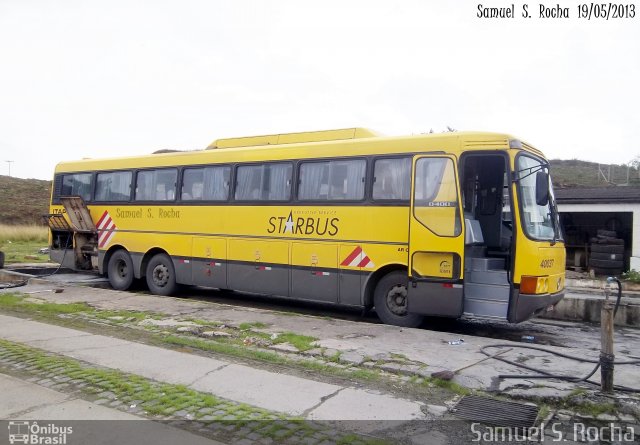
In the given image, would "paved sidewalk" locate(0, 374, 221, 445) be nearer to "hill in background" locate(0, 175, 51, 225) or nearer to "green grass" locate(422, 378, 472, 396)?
"green grass" locate(422, 378, 472, 396)

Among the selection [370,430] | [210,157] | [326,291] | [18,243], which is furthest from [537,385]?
[18,243]

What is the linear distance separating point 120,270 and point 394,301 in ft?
27.2

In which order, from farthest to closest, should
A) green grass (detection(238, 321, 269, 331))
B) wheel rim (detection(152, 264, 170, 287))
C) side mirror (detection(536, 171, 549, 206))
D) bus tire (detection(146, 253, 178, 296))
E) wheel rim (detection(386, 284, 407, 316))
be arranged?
wheel rim (detection(152, 264, 170, 287)), bus tire (detection(146, 253, 178, 296)), wheel rim (detection(386, 284, 407, 316)), side mirror (detection(536, 171, 549, 206)), green grass (detection(238, 321, 269, 331))

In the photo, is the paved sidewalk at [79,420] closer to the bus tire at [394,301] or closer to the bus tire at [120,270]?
the bus tire at [394,301]

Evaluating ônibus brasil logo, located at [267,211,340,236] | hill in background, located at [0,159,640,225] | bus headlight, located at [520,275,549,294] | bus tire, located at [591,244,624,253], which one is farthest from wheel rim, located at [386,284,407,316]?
hill in background, located at [0,159,640,225]

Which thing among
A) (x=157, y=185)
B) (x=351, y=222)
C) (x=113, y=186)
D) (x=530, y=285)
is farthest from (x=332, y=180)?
(x=113, y=186)

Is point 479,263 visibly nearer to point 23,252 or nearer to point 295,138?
point 295,138

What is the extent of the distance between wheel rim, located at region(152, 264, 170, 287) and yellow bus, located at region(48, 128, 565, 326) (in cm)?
3

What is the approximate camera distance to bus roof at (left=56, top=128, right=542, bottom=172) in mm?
9164

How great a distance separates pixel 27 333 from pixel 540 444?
24.1ft

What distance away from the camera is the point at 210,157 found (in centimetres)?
1284

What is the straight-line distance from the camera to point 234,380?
5977 mm

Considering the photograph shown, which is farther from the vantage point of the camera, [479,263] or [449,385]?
[479,263]

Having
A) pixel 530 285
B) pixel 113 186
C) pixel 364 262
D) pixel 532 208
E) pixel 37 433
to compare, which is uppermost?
pixel 113 186
